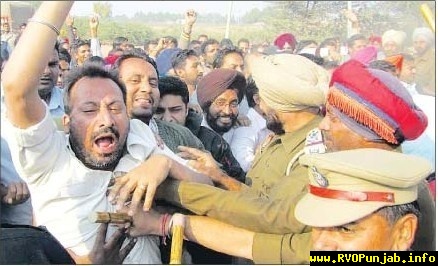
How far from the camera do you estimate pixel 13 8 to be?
2566 mm

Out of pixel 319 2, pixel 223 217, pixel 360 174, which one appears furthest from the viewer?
pixel 319 2

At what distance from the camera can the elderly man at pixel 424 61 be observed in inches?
104

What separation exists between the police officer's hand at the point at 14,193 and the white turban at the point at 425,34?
1455 millimetres

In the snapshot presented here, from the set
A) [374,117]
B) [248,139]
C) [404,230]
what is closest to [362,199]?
[404,230]

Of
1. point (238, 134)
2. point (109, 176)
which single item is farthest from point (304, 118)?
point (109, 176)

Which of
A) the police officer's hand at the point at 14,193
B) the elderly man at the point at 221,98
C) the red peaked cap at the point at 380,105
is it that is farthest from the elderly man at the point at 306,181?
the police officer's hand at the point at 14,193

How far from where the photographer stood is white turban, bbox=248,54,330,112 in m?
2.57

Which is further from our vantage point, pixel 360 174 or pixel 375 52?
pixel 375 52

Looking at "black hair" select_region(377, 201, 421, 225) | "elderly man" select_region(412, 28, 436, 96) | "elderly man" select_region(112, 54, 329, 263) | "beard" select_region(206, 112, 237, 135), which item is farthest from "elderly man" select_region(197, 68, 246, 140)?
"black hair" select_region(377, 201, 421, 225)

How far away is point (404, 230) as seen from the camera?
2.20 m

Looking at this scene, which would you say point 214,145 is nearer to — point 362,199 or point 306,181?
Answer: point 306,181

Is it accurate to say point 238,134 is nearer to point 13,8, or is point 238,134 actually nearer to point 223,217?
point 223,217

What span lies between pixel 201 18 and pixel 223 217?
2.36ft

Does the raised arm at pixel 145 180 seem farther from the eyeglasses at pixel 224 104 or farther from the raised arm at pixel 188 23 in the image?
the raised arm at pixel 188 23
